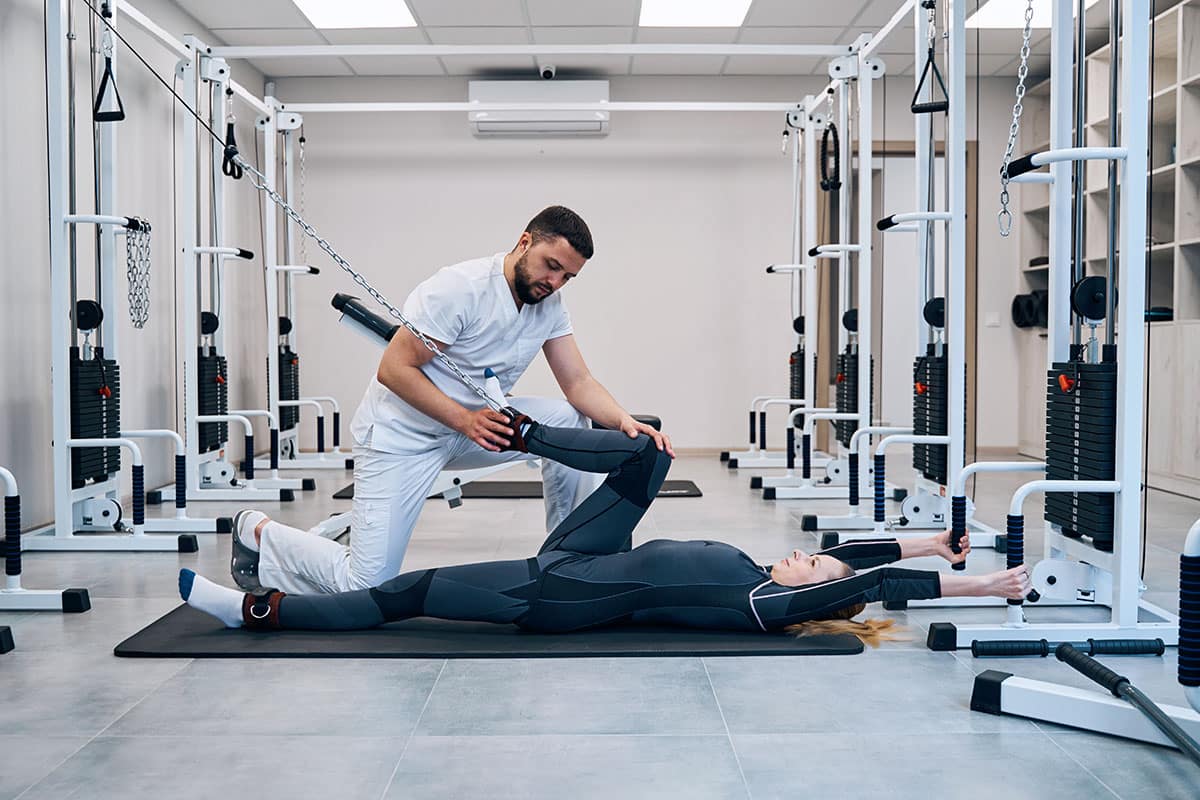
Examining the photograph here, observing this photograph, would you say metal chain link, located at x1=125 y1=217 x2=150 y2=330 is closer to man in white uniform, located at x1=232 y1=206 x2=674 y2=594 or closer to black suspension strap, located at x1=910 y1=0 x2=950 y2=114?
man in white uniform, located at x1=232 y1=206 x2=674 y2=594

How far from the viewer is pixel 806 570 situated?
7.68 ft

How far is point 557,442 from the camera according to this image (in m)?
2.44

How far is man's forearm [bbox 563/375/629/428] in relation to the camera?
2.88m

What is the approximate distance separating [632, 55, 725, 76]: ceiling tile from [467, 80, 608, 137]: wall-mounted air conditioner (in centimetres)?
28

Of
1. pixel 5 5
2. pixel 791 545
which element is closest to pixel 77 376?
pixel 5 5

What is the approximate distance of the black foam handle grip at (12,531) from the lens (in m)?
2.56

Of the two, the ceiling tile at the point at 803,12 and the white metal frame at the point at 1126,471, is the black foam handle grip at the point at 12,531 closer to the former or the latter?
the white metal frame at the point at 1126,471

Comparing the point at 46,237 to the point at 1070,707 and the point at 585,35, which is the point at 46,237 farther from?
the point at 1070,707

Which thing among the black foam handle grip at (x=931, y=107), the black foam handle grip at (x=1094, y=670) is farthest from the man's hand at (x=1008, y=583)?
the black foam handle grip at (x=931, y=107)

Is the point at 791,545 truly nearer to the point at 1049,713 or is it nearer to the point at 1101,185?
the point at 1049,713

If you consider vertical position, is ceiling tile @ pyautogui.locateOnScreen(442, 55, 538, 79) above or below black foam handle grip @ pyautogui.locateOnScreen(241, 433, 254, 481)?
above

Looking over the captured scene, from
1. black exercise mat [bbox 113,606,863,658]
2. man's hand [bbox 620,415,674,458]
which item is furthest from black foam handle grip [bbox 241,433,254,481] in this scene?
man's hand [bbox 620,415,674,458]

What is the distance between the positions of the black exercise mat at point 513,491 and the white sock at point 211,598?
2.29m

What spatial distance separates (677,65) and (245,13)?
2.51 metres
